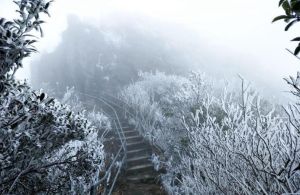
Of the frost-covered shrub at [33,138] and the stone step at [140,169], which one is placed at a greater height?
the frost-covered shrub at [33,138]

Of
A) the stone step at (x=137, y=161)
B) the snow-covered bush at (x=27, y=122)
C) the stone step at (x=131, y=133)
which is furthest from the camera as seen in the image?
the stone step at (x=131, y=133)

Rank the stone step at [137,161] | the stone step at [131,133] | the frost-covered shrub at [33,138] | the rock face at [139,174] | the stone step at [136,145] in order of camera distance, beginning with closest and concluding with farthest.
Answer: the frost-covered shrub at [33,138], the rock face at [139,174], the stone step at [137,161], the stone step at [136,145], the stone step at [131,133]

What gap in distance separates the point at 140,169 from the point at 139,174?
0.30 m

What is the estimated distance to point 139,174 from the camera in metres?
11.0

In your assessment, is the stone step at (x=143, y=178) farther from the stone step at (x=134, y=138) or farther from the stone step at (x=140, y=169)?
the stone step at (x=134, y=138)

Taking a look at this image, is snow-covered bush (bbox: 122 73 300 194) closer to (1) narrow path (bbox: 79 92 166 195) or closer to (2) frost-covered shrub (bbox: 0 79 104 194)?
(1) narrow path (bbox: 79 92 166 195)

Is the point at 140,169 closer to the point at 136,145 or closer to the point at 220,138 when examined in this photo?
the point at 136,145

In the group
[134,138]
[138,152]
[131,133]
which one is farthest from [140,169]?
[131,133]

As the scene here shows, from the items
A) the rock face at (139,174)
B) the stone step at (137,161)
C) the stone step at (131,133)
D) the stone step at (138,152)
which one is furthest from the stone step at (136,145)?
the stone step at (131,133)

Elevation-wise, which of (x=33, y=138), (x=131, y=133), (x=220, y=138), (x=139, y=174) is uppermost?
(x=131, y=133)

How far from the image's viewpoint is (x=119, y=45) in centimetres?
3956

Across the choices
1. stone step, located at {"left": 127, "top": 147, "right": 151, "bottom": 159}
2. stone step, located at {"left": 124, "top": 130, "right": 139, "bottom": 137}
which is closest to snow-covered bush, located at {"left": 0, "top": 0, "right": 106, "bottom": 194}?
stone step, located at {"left": 127, "top": 147, "right": 151, "bottom": 159}

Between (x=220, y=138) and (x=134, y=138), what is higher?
(x=134, y=138)

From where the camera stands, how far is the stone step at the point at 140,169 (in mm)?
11078
